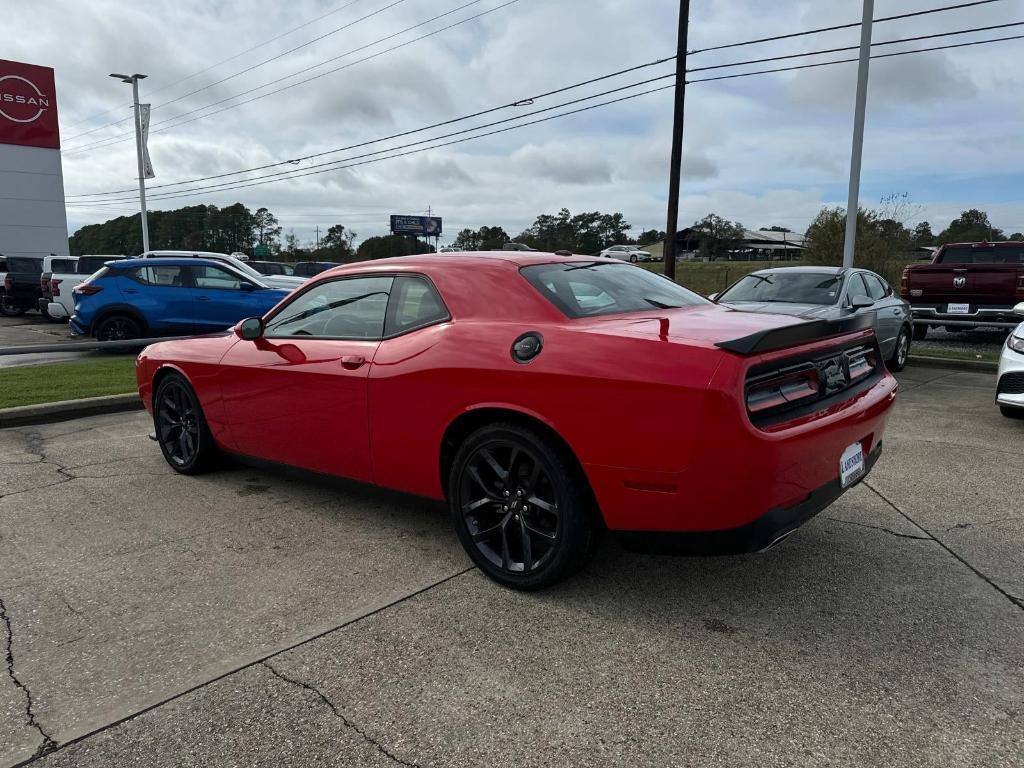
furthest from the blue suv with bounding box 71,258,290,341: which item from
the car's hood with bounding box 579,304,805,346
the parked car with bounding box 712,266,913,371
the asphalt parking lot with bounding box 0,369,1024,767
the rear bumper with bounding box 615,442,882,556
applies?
the rear bumper with bounding box 615,442,882,556

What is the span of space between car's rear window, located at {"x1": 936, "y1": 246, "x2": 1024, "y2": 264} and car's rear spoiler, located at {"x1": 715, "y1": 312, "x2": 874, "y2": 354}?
1204cm

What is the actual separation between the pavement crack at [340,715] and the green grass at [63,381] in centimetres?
597

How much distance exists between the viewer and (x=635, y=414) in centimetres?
272

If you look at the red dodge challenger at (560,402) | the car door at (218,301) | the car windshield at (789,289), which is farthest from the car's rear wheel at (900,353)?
the car door at (218,301)

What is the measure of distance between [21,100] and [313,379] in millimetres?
45152

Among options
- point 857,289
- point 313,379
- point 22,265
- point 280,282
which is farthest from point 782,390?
point 22,265

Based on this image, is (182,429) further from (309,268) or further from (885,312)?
(309,268)

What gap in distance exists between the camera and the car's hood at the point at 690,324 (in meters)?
2.84

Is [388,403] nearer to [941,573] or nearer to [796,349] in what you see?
[796,349]

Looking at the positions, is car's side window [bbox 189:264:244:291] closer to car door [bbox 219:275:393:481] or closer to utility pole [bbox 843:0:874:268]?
car door [bbox 219:275:393:481]

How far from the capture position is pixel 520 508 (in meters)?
3.17

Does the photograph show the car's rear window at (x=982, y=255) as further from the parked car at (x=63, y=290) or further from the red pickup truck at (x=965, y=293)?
Answer: the parked car at (x=63, y=290)

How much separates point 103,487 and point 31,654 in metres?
2.26

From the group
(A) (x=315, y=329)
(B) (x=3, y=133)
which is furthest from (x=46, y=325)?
(B) (x=3, y=133)
